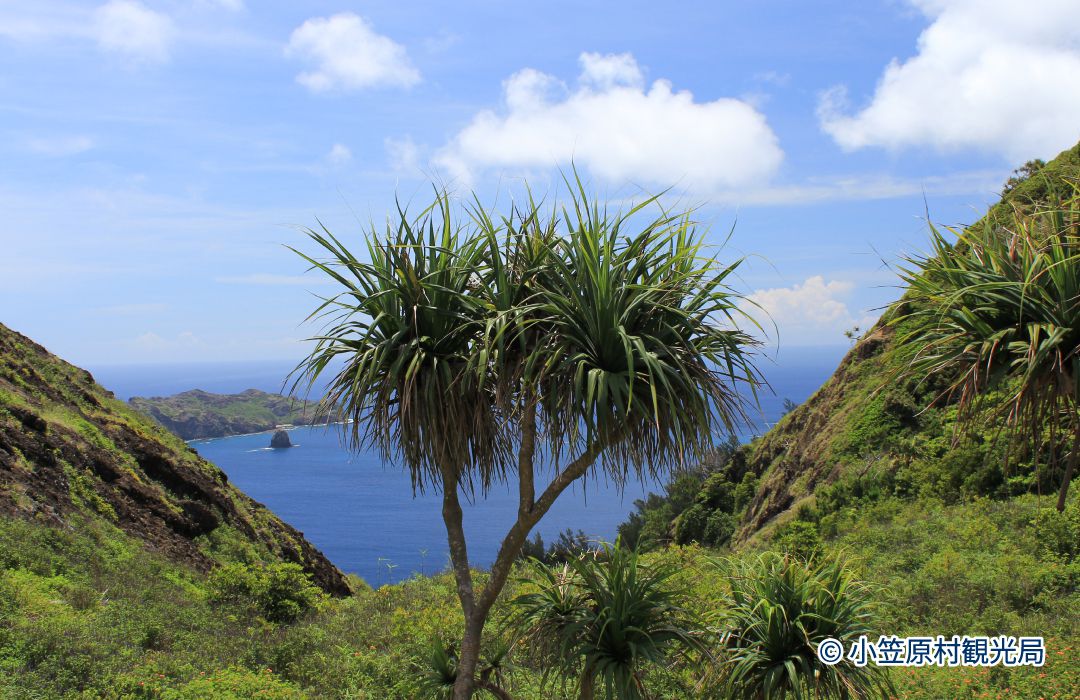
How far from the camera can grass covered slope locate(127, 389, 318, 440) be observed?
15338 centimetres

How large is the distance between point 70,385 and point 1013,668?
A: 22.6 metres

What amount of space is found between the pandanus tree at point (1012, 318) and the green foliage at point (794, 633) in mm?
1739

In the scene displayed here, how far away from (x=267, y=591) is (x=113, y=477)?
6.49 metres

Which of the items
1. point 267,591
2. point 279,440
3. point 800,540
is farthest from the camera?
point 279,440

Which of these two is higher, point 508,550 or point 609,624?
point 508,550

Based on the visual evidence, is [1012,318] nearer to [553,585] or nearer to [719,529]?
[553,585]

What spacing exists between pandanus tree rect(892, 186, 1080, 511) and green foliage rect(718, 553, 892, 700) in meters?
1.74

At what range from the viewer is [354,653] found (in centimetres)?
1002

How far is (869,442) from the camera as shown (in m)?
23.7

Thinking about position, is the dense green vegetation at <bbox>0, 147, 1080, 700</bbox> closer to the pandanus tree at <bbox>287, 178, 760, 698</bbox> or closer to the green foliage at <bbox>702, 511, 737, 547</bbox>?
the pandanus tree at <bbox>287, 178, 760, 698</bbox>

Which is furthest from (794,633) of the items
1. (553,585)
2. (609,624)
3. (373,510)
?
(373,510)

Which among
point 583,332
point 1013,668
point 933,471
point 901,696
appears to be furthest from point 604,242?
point 933,471

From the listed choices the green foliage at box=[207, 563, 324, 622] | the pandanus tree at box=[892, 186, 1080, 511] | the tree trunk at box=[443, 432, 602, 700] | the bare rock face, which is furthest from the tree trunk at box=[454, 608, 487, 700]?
the bare rock face

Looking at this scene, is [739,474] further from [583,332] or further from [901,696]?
[583,332]
